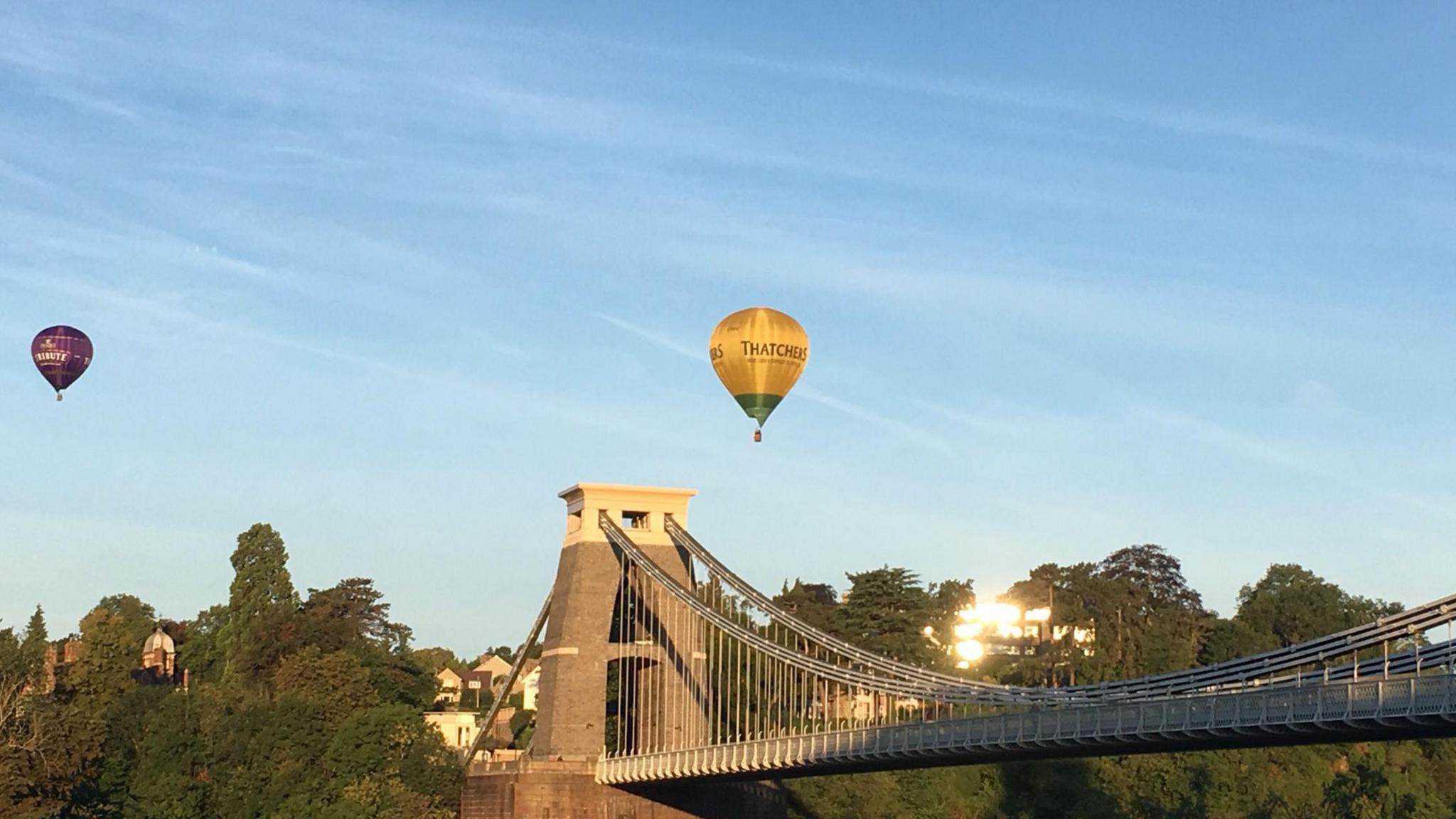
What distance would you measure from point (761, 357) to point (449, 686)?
351 feet

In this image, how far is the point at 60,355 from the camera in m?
85.9

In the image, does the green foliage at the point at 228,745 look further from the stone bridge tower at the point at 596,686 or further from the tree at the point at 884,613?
the tree at the point at 884,613

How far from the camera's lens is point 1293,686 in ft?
157

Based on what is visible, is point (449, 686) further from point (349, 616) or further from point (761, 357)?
point (761, 357)

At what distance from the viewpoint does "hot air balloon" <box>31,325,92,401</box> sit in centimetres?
8575

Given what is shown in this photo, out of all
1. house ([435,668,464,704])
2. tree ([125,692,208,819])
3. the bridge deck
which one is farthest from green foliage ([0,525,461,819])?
house ([435,668,464,704])

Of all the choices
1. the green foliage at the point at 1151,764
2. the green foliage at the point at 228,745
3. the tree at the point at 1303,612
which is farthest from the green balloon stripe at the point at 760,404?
the tree at the point at 1303,612

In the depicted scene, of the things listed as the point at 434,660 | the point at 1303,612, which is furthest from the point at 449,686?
the point at 1303,612

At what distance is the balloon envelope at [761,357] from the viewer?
7106 centimetres

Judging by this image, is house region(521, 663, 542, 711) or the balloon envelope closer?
the balloon envelope

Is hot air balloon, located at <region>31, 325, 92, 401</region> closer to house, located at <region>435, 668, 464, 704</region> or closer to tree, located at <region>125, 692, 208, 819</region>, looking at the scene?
tree, located at <region>125, 692, 208, 819</region>

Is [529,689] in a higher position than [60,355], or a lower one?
lower

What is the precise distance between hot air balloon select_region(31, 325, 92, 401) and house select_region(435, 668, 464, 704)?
52391mm

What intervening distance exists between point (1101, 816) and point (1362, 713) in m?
46.0
